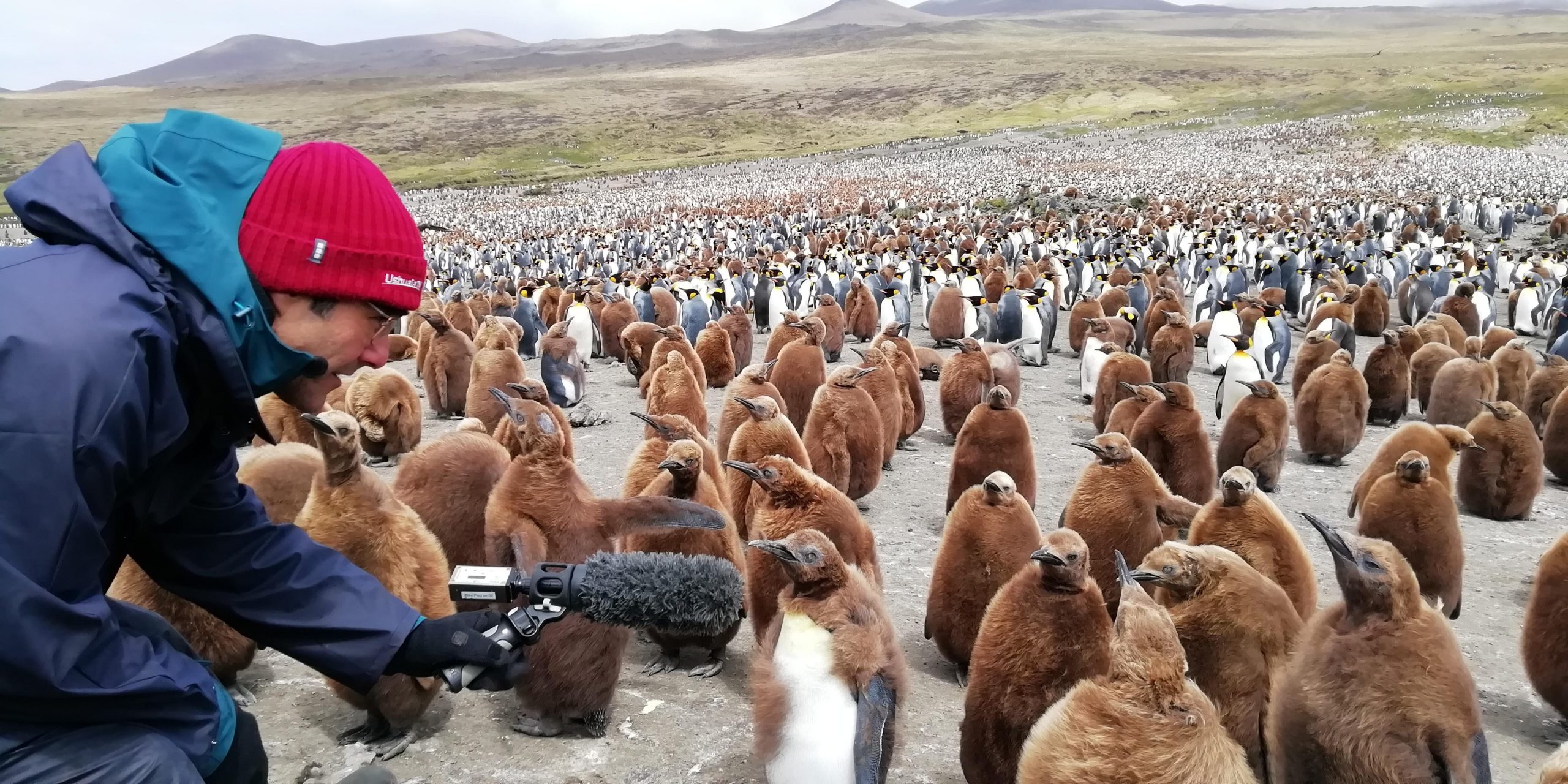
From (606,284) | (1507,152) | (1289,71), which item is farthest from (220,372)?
(1289,71)

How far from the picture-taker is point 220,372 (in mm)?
1448

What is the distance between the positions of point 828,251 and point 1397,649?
1878 cm

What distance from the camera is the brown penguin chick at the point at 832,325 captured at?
12.3 m

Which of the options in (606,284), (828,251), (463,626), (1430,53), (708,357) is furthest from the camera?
(1430,53)

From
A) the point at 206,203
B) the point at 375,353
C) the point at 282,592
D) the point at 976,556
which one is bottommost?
the point at 976,556

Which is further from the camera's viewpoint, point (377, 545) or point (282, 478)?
point (282, 478)

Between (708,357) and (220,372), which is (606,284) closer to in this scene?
(708,357)

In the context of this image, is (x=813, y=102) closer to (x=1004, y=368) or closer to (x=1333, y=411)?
Result: (x=1004, y=368)

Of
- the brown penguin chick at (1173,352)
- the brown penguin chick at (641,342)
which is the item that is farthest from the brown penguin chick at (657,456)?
the brown penguin chick at (1173,352)

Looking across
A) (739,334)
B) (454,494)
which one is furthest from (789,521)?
(739,334)

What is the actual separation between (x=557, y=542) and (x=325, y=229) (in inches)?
84.6

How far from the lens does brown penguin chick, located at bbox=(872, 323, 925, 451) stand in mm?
8320

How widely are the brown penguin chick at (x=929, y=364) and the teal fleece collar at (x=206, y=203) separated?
9.63 metres

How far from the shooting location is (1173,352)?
10.5 metres
